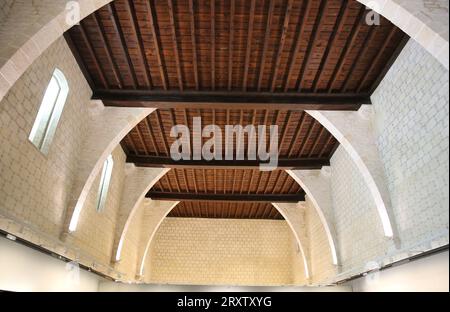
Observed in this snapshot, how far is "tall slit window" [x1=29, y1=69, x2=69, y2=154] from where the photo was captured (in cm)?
914

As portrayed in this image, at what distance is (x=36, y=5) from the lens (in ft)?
22.0

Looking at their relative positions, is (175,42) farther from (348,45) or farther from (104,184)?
(104,184)

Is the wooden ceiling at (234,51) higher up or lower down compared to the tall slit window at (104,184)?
higher up

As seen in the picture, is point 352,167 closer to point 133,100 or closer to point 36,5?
point 133,100

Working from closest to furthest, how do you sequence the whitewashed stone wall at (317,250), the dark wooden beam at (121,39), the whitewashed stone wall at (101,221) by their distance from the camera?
the dark wooden beam at (121,39)
the whitewashed stone wall at (101,221)
the whitewashed stone wall at (317,250)

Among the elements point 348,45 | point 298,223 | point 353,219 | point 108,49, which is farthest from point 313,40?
point 298,223

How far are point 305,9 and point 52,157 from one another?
8065 mm

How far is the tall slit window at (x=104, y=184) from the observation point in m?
14.6

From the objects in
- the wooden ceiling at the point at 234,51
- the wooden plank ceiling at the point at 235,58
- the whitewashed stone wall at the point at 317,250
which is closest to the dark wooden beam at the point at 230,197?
the whitewashed stone wall at the point at 317,250

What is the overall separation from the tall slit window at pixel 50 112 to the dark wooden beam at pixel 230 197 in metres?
12.9

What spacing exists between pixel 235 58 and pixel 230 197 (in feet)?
43.1

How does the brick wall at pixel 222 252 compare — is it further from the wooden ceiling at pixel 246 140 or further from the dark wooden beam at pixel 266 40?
the dark wooden beam at pixel 266 40

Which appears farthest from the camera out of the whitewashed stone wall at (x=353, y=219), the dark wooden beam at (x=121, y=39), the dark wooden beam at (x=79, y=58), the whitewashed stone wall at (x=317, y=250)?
the whitewashed stone wall at (x=317, y=250)
